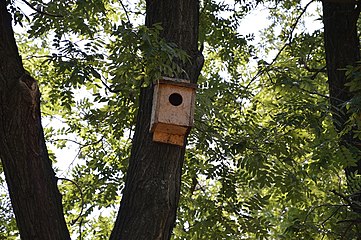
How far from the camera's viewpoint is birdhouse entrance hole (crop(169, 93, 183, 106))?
381 centimetres

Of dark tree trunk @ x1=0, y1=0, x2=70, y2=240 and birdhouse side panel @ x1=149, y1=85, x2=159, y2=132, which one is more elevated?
birdhouse side panel @ x1=149, y1=85, x2=159, y2=132

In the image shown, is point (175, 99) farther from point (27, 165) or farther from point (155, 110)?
point (27, 165)

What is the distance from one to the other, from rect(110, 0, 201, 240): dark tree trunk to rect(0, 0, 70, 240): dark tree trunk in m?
0.37

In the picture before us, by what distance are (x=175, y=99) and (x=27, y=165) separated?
3.12ft

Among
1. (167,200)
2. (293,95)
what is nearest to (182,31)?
(167,200)

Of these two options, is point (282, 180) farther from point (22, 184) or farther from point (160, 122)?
point (22, 184)

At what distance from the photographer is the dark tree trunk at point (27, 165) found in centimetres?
336

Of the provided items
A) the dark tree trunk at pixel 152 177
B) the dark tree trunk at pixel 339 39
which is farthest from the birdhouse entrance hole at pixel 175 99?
the dark tree trunk at pixel 339 39

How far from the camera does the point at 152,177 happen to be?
3.64 meters

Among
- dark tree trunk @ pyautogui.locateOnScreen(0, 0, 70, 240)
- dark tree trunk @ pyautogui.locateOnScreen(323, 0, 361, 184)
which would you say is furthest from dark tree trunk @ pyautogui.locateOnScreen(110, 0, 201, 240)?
dark tree trunk @ pyautogui.locateOnScreen(323, 0, 361, 184)

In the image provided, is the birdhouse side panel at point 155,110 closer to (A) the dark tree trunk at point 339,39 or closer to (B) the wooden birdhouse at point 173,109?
(B) the wooden birdhouse at point 173,109

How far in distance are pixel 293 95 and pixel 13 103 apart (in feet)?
9.89

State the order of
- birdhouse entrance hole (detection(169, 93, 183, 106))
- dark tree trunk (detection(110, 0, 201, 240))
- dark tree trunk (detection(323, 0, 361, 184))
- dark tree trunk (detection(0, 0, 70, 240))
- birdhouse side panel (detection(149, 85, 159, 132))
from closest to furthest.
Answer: dark tree trunk (detection(0, 0, 70, 240)), dark tree trunk (detection(110, 0, 201, 240)), birdhouse side panel (detection(149, 85, 159, 132)), birdhouse entrance hole (detection(169, 93, 183, 106)), dark tree trunk (detection(323, 0, 361, 184))

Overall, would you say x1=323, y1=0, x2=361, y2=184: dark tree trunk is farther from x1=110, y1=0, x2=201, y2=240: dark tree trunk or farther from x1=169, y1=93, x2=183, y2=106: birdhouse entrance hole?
x1=169, y1=93, x2=183, y2=106: birdhouse entrance hole
